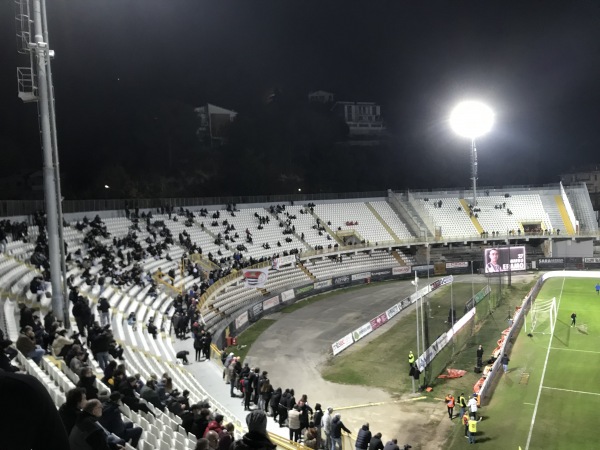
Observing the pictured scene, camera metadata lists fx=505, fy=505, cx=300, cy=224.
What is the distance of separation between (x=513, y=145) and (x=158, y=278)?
78.5 m

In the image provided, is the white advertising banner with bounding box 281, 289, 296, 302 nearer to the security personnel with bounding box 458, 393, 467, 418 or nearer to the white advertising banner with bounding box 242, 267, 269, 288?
the white advertising banner with bounding box 242, 267, 269, 288

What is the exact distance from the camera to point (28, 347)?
10.5 meters

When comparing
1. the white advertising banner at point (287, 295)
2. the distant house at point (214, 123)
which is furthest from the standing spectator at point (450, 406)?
the distant house at point (214, 123)

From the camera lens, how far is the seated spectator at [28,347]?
10.4 meters

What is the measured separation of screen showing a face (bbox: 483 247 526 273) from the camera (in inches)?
1591

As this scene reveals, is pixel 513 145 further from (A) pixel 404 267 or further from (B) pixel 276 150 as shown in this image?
(A) pixel 404 267

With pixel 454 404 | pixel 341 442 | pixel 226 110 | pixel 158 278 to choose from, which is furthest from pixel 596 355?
pixel 226 110

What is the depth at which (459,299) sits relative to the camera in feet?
133

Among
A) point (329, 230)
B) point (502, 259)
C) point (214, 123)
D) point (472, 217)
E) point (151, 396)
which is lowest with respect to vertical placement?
point (502, 259)

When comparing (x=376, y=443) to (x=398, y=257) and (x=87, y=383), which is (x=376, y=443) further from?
(x=398, y=257)

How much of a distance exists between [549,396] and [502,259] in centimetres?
2089

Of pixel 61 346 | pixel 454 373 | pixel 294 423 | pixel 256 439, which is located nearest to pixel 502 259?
pixel 454 373

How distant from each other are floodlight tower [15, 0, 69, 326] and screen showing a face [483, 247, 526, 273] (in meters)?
33.5

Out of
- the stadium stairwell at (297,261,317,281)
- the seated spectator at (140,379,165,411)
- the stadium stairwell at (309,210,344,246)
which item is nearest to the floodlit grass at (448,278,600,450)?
the seated spectator at (140,379,165,411)
